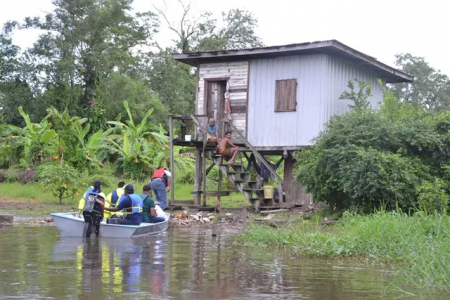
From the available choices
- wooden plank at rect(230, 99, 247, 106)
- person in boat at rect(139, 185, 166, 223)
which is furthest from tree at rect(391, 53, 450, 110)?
person in boat at rect(139, 185, 166, 223)

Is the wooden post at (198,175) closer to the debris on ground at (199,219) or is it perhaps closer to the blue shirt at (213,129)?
the blue shirt at (213,129)

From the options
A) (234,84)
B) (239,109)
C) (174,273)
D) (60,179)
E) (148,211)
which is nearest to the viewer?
(174,273)

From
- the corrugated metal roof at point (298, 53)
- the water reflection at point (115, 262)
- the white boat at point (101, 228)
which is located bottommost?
the water reflection at point (115, 262)

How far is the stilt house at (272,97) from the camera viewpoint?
2259cm

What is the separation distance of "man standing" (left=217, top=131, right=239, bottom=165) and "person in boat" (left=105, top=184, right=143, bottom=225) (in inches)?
254

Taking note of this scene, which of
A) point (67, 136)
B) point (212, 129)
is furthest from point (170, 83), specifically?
point (212, 129)

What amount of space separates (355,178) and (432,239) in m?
5.86

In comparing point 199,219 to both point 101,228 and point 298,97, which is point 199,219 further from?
point 298,97

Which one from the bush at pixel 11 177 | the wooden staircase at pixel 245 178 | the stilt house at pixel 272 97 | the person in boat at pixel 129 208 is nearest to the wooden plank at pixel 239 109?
the stilt house at pixel 272 97

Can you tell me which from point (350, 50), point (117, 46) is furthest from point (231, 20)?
point (350, 50)

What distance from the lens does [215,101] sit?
81.3 ft

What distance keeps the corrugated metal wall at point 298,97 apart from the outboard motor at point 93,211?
7941 mm

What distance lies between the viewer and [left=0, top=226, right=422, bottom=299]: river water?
8.96 metres

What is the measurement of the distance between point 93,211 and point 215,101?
9353mm
